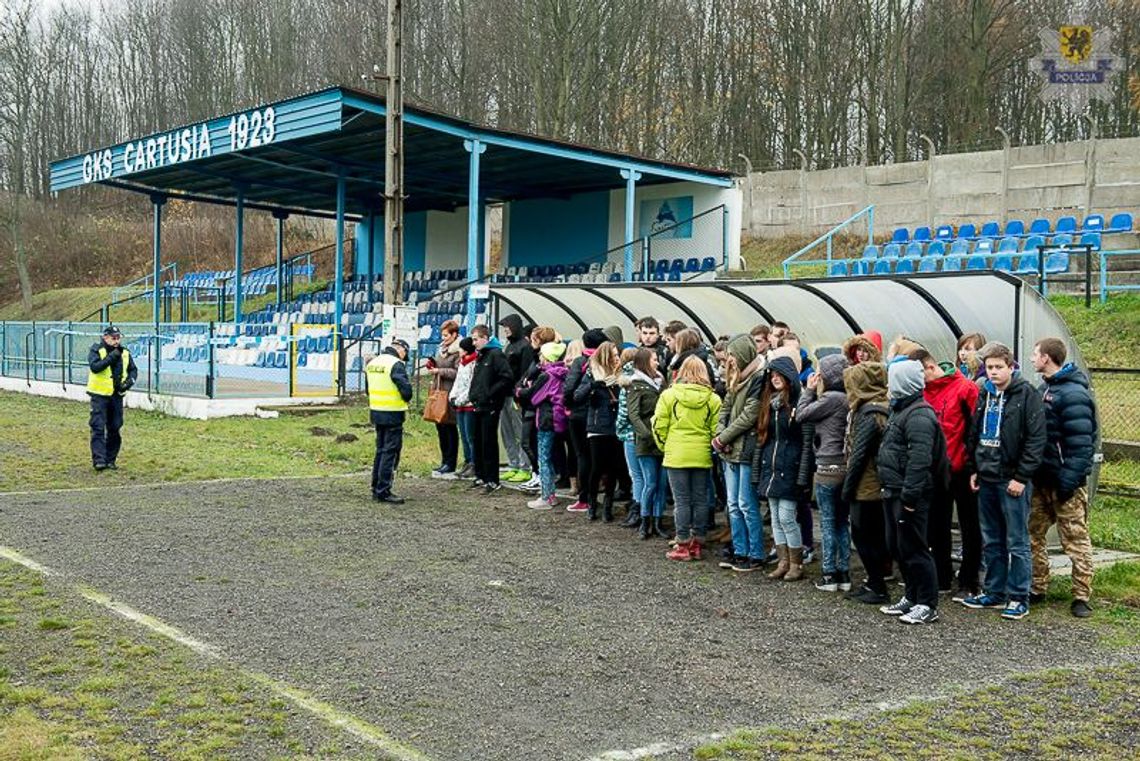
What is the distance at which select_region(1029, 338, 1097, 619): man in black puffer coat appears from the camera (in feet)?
24.7

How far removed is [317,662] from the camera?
6301mm

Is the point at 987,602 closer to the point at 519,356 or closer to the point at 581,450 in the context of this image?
the point at 581,450

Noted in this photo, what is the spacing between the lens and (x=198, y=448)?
640 inches

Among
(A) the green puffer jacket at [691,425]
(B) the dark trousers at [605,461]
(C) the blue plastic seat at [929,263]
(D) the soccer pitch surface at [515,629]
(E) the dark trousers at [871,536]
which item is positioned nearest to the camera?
(D) the soccer pitch surface at [515,629]

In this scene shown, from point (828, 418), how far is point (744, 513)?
1.20 metres

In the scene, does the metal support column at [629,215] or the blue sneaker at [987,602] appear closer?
the blue sneaker at [987,602]

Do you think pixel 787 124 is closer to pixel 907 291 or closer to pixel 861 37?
pixel 861 37

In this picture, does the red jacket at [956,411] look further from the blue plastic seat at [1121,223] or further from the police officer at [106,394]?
the blue plastic seat at [1121,223]

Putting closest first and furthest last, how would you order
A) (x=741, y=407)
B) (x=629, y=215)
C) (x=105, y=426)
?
(x=741, y=407) → (x=105, y=426) → (x=629, y=215)

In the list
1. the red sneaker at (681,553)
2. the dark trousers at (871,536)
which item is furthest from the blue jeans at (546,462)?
the dark trousers at (871,536)

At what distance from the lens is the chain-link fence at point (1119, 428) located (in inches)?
482

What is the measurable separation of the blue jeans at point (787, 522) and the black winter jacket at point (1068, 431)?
5.65 ft

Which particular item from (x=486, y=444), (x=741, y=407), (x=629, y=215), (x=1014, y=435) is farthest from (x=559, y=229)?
(x=1014, y=435)

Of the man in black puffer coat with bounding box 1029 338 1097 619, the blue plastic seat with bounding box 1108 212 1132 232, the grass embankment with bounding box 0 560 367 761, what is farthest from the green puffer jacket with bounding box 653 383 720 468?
the blue plastic seat with bounding box 1108 212 1132 232
